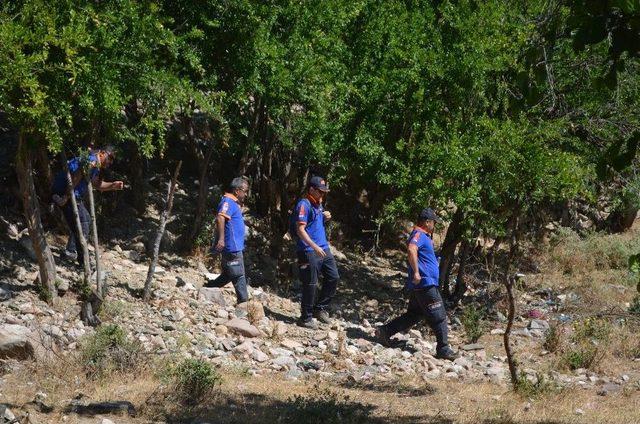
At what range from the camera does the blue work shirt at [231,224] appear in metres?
11.7

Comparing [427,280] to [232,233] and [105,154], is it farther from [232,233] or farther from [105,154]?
[105,154]

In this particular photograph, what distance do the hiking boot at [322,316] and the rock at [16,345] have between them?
4284 mm

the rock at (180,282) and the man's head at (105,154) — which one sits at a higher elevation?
A: the man's head at (105,154)

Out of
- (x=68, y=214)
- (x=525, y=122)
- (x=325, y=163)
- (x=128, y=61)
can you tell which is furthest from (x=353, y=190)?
(x=128, y=61)

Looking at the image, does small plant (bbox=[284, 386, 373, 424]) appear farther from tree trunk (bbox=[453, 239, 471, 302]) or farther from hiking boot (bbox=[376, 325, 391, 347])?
tree trunk (bbox=[453, 239, 471, 302])

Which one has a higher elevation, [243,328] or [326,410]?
[243,328]

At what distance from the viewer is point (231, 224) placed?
1174cm

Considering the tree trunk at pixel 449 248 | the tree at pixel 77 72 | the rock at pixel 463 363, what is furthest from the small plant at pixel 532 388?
the tree at pixel 77 72

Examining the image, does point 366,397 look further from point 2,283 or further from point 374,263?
point 374,263

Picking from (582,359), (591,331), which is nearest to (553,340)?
(591,331)

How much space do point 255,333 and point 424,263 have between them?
6.95 ft

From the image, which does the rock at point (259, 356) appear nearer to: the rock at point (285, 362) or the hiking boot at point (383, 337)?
the rock at point (285, 362)

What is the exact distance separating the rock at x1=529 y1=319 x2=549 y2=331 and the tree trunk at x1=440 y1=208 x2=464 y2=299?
57.7 inches

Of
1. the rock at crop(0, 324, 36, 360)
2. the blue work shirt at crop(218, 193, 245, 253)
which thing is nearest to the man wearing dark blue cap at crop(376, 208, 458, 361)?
the blue work shirt at crop(218, 193, 245, 253)
